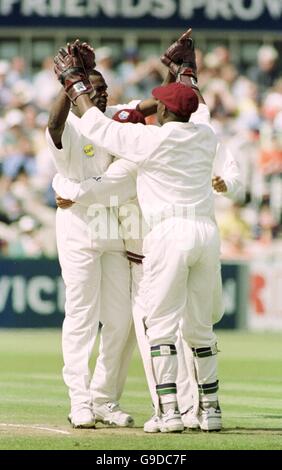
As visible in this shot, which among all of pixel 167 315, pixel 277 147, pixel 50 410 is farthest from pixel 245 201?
pixel 167 315

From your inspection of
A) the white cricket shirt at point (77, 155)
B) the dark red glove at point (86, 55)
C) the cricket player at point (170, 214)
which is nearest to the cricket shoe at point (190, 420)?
the cricket player at point (170, 214)

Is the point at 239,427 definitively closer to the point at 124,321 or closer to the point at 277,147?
the point at 124,321

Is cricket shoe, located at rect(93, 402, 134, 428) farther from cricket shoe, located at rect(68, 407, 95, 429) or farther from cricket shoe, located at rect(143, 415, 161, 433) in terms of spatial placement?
cricket shoe, located at rect(143, 415, 161, 433)

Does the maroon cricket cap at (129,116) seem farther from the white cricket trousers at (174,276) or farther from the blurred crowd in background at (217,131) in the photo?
the blurred crowd in background at (217,131)

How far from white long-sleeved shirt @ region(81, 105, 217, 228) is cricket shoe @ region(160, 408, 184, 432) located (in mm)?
1193

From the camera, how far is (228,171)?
8.54 m

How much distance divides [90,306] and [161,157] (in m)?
1.19

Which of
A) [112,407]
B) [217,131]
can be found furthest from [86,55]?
[217,131]

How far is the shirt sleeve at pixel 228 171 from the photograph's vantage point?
8438 mm

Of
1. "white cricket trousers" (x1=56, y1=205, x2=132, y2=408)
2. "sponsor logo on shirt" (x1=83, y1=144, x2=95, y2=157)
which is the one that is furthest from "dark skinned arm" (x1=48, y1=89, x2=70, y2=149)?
"white cricket trousers" (x1=56, y1=205, x2=132, y2=408)

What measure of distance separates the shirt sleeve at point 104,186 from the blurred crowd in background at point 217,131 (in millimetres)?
9680

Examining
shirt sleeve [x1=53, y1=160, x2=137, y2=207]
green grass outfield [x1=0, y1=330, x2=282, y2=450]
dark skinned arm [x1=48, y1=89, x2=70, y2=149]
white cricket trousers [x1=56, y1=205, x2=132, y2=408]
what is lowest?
green grass outfield [x1=0, y1=330, x2=282, y2=450]

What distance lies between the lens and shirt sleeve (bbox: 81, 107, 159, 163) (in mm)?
7691

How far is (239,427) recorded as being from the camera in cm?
827
